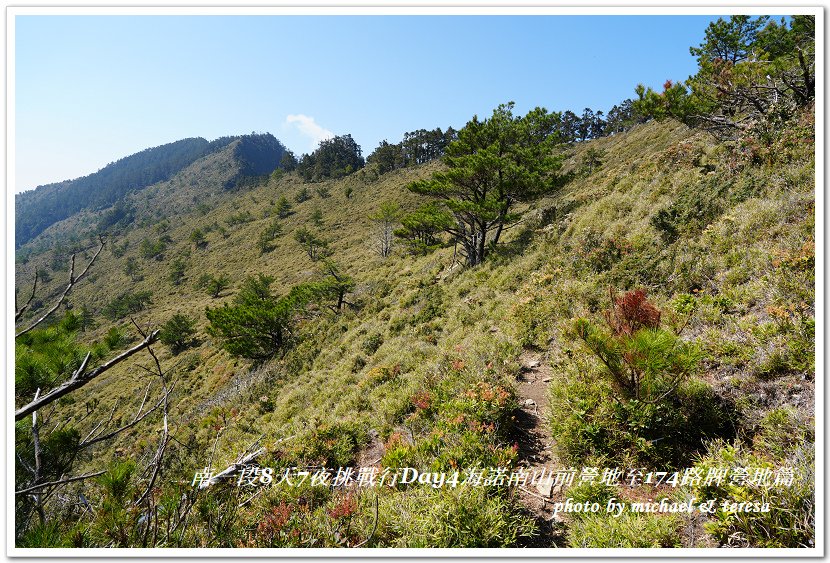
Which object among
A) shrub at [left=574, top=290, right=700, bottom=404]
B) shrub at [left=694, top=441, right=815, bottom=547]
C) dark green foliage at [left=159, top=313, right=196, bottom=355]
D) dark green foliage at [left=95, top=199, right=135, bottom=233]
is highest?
dark green foliage at [left=95, top=199, right=135, bottom=233]

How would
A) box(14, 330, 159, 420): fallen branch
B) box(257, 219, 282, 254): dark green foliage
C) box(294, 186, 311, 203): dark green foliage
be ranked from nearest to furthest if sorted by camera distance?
box(14, 330, 159, 420): fallen branch < box(257, 219, 282, 254): dark green foliage < box(294, 186, 311, 203): dark green foliage

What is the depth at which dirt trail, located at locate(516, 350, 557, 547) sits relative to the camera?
3.96 metres

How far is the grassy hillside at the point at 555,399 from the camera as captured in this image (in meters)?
3.26

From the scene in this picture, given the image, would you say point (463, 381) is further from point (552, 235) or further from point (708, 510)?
point (552, 235)

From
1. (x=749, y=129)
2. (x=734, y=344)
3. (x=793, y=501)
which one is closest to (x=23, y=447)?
(x=793, y=501)

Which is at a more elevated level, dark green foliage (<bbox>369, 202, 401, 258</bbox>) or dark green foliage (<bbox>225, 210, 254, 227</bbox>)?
dark green foliage (<bbox>225, 210, 254, 227</bbox>)

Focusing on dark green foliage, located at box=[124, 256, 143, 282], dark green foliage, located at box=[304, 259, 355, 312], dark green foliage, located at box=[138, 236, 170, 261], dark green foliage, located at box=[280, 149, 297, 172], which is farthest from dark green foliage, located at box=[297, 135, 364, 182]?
dark green foliage, located at box=[304, 259, 355, 312]

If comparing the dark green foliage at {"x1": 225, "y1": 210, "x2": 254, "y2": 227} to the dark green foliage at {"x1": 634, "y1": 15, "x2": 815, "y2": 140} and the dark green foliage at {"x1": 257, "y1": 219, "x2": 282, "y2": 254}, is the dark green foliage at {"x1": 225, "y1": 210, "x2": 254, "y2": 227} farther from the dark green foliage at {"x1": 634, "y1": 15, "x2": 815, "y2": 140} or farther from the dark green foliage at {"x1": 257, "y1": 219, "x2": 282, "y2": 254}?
the dark green foliage at {"x1": 634, "y1": 15, "x2": 815, "y2": 140}

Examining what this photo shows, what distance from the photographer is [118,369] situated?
39094mm

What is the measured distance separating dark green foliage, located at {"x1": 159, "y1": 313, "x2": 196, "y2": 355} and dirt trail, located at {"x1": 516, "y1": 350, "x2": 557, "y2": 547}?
1699 inches

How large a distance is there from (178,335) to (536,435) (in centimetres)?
4475

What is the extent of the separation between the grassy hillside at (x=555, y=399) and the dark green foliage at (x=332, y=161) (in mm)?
86638

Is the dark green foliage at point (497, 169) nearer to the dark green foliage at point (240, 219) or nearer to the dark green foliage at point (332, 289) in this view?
the dark green foliage at point (332, 289)

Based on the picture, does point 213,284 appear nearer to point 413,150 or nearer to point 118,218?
point 413,150
